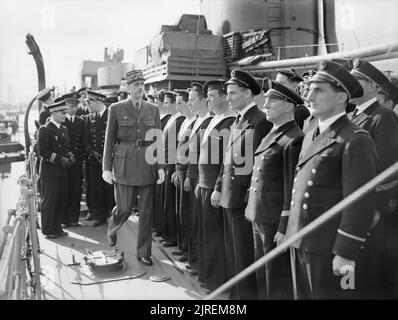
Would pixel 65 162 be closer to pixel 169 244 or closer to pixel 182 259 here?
pixel 169 244

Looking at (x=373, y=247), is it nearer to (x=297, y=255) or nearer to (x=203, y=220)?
(x=297, y=255)

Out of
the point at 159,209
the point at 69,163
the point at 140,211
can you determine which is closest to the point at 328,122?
the point at 140,211

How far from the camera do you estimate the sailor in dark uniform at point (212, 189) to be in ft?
11.7

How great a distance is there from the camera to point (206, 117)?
13.5 feet

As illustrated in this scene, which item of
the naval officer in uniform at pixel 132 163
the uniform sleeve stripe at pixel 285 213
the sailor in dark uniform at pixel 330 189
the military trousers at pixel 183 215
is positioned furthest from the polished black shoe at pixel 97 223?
the sailor in dark uniform at pixel 330 189

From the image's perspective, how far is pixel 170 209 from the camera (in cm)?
492

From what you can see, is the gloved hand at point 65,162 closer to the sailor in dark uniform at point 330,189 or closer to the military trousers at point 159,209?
the military trousers at point 159,209

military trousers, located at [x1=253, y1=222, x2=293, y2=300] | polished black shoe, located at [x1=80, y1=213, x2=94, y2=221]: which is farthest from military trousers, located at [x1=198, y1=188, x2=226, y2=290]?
polished black shoe, located at [x1=80, y1=213, x2=94, y2=221]

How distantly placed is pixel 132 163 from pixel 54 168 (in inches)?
62.0

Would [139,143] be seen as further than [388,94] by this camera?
Yes

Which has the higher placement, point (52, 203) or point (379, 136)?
point (379, 136)
